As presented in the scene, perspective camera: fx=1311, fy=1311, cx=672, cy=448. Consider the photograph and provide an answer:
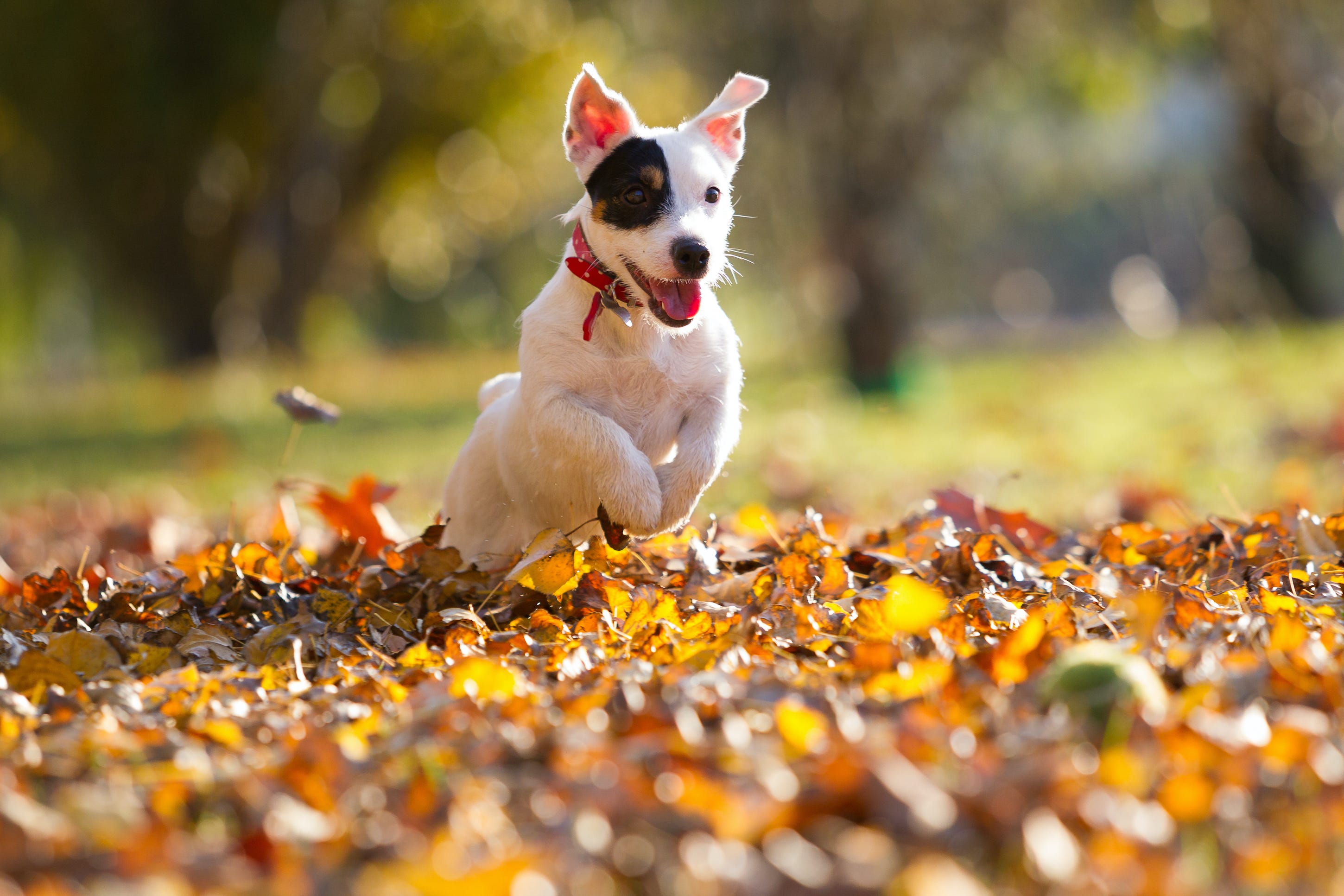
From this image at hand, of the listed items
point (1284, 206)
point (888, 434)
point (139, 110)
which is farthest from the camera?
point (1284, 206)

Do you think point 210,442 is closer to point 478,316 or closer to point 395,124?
point 395,124

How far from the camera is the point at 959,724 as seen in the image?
6.63 feet

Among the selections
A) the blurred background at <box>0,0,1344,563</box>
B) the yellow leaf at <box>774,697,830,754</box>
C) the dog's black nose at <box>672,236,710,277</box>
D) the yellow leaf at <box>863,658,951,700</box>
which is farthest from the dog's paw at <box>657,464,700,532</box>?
the blurred background at <box>0,0,1344,563</box>

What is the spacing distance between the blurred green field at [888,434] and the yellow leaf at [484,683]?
1936 mm

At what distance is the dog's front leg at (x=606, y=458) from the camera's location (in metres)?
3.39

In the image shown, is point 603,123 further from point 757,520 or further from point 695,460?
point 757,520

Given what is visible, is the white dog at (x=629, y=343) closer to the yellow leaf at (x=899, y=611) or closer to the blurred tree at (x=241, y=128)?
the yellow leaf at (x=899, y=611)

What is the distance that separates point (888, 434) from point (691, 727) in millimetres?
7884

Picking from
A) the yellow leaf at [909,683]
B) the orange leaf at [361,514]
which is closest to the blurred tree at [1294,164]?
the orange leaf at [361,514]

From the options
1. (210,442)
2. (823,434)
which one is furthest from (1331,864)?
(210,442)

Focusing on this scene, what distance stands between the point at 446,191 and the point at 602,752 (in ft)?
69.4

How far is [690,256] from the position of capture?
3.41m

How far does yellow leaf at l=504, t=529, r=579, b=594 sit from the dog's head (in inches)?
27.5

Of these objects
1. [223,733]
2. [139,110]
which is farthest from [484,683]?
[139,110]
